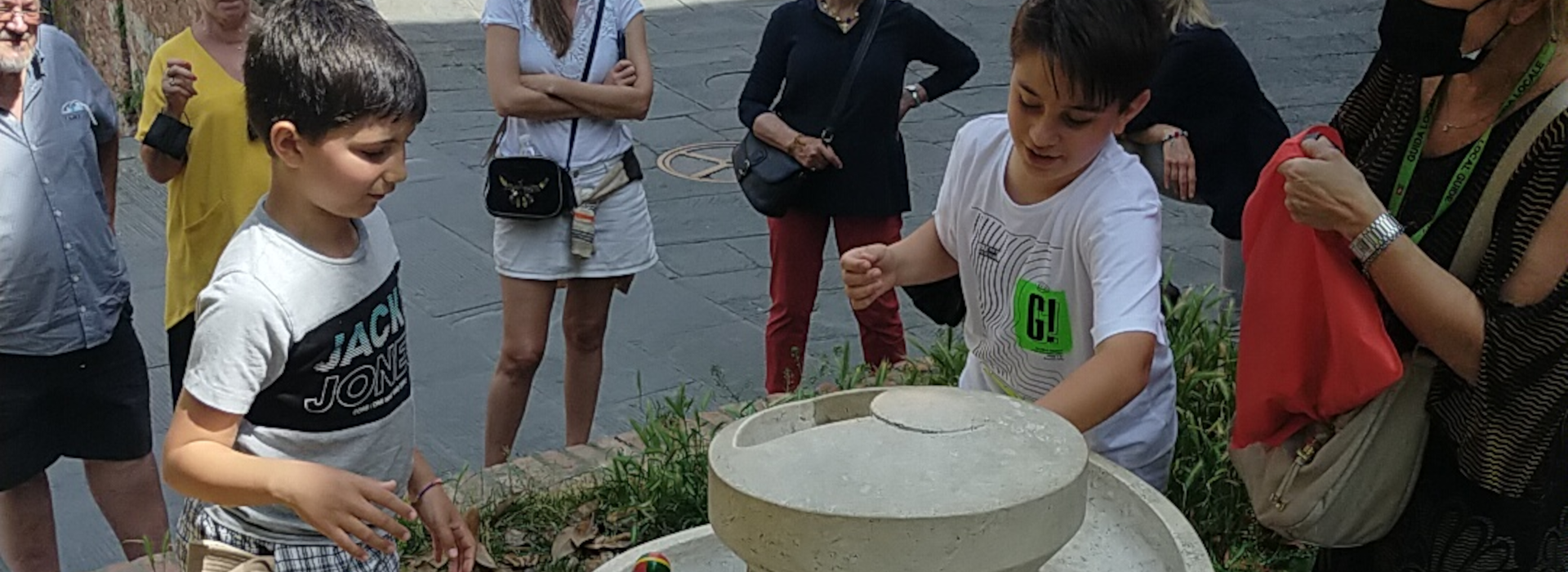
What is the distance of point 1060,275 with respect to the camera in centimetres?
274

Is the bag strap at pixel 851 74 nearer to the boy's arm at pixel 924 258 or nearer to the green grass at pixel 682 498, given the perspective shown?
the green grass at pixel 682 498

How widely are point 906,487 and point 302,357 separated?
3.49 feet

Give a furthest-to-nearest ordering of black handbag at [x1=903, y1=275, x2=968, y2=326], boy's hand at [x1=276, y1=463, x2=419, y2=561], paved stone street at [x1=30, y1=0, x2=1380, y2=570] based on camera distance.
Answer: paved stone street at [x1=30, y1=0, x2=1380, y2=570], black handbag at [x1=903, y1=275, x2=968, y2=326], boy's hand at [x1=276, y1=463, x2=419, y2=561]

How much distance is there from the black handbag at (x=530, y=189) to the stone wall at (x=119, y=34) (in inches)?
160

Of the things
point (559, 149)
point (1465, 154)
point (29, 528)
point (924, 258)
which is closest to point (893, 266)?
point (924, 258)

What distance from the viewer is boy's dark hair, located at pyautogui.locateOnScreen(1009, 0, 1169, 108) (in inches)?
101

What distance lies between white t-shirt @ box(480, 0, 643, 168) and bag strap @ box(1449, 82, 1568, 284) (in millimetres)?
2562

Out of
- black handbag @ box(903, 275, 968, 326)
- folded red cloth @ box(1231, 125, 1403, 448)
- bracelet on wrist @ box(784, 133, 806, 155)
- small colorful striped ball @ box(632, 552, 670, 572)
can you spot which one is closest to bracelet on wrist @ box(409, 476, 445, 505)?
small colorful striped ball @ box(632, 552, 670, 572)

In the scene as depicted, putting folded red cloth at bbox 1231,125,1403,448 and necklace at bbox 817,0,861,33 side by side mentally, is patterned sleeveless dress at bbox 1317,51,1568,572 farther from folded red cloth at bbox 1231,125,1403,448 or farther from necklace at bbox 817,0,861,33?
necklace at bbox 817,0,861,33

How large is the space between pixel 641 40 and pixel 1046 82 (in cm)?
215

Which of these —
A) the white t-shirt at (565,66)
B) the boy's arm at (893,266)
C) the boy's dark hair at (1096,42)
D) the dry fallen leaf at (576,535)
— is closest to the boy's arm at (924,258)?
the boy's arm at (893,266)

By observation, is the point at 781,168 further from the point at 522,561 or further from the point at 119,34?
the point at 119,34

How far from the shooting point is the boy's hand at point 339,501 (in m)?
2.25

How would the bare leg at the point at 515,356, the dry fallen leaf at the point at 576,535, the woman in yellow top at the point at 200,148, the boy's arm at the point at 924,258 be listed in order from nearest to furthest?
the boy's arm at the point at 924,258, the dry fallen leaf at the point at 576,535, the woman in yellow top at the point at 200,148, the bare leg at the point at 515,356
